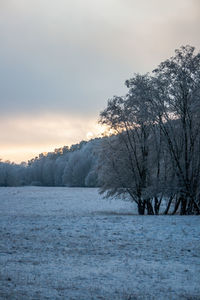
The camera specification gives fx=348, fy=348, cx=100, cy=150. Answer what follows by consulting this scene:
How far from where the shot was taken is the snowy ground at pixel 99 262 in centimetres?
716

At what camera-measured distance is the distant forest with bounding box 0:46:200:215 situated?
22.9 m

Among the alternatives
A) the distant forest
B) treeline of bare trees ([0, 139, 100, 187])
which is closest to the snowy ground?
the distant forest

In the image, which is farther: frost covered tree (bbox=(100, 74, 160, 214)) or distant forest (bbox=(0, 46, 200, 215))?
frost covered tree (bbox=(100, 74, 160, 214))

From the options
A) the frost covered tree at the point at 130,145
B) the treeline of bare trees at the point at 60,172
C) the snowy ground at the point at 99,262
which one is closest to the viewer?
the snowy ground at the point at 99,262

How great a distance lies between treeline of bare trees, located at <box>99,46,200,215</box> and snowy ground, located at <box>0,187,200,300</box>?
7485mm

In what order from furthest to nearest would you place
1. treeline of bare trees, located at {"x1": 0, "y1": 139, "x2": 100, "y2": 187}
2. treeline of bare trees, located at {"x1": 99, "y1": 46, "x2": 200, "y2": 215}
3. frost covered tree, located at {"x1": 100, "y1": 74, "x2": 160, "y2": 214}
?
treeline of bare trees, located at {"x1": 0, "y1": 139, "x2": 100, "y2": 187} → frost covered tree, located at {"x1": 100, "y1": 74, "x2": 160, "y2": 214} → treeline of bare trees, located at {"x1": 99, "y1": 46, "x2": 200, "y2": 215}

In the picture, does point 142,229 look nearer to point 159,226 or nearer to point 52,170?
point 159,226

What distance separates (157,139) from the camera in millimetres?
27312

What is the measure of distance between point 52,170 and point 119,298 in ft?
475

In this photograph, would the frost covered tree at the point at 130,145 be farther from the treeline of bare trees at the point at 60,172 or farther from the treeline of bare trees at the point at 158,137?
the treeline of bare trees at the point at 60,172

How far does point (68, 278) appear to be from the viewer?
8.09m

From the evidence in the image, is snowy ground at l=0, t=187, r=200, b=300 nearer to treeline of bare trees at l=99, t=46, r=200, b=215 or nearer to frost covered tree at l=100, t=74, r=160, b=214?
treeline of bare trees at l=99, t=46, r=200, b=215


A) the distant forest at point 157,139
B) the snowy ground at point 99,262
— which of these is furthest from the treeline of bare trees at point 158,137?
the snowy ground at point 99,262

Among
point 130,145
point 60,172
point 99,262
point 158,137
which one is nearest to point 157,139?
point 158,137
